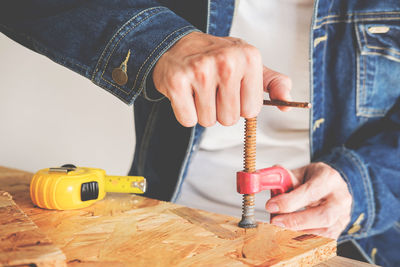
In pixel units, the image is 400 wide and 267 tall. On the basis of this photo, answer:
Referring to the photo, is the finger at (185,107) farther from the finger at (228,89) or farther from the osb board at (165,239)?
the osb board at (165,239)

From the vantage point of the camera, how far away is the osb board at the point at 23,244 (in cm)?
48

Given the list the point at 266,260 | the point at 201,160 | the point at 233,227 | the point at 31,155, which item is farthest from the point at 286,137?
the point at 31,155

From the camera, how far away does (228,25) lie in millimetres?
1066

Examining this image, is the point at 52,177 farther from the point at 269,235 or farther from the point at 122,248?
the point at 269,235

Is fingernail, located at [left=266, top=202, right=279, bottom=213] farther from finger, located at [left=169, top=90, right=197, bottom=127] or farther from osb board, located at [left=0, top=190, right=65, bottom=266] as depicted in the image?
osb board, located at [left=0, top=190, right=65, bottom=266]

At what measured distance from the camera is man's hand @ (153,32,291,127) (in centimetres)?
67

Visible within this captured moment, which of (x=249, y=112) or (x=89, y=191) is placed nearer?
(x=249, y=112)

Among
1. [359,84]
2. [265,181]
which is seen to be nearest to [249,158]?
[265,181]

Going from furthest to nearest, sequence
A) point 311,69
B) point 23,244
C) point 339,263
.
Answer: point 311,69 < point 339,263 < point 23,244

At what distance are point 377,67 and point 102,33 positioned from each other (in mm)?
838

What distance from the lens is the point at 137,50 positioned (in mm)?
788

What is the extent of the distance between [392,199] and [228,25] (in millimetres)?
670

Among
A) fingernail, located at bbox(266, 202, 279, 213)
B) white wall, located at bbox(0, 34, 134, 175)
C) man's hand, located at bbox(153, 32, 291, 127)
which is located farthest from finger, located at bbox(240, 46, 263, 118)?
white wall, located at bbox(0, 34, 134, 175)

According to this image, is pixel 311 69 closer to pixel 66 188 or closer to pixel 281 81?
pixel 281 81
